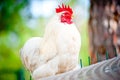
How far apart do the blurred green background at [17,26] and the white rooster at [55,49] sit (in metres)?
0.04

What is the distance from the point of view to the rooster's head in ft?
7.29

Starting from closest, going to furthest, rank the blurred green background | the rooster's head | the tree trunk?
the blurred green background
the rooster's head
the tree trunk

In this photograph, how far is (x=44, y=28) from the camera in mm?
2186

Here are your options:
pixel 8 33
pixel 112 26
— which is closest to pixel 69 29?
pixel 8 33

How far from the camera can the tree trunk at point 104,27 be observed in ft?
8.30

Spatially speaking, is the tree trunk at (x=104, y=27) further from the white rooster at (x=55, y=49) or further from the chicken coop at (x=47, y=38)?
the white rooster at (x=55, y=49)

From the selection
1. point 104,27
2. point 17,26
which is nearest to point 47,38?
point 17,26

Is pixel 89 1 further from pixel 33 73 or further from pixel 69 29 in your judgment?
pixel 33 73

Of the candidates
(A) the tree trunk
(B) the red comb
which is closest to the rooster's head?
(B) the red comb

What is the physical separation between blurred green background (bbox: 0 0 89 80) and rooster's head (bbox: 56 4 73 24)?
1.3 inches

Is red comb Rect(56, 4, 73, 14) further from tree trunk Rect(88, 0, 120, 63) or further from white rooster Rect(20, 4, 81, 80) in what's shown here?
tree trunk Rect(88, 0, 120, 63)

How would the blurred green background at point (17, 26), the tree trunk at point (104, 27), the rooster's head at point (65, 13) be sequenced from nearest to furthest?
the blurred green background at point (17, 26), the rooster's head at point (65, 13), the tree trunk at point (104, 27)

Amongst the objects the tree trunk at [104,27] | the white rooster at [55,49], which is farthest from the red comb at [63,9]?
the tree trunk at [104,27]

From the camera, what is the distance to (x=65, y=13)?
223cm
